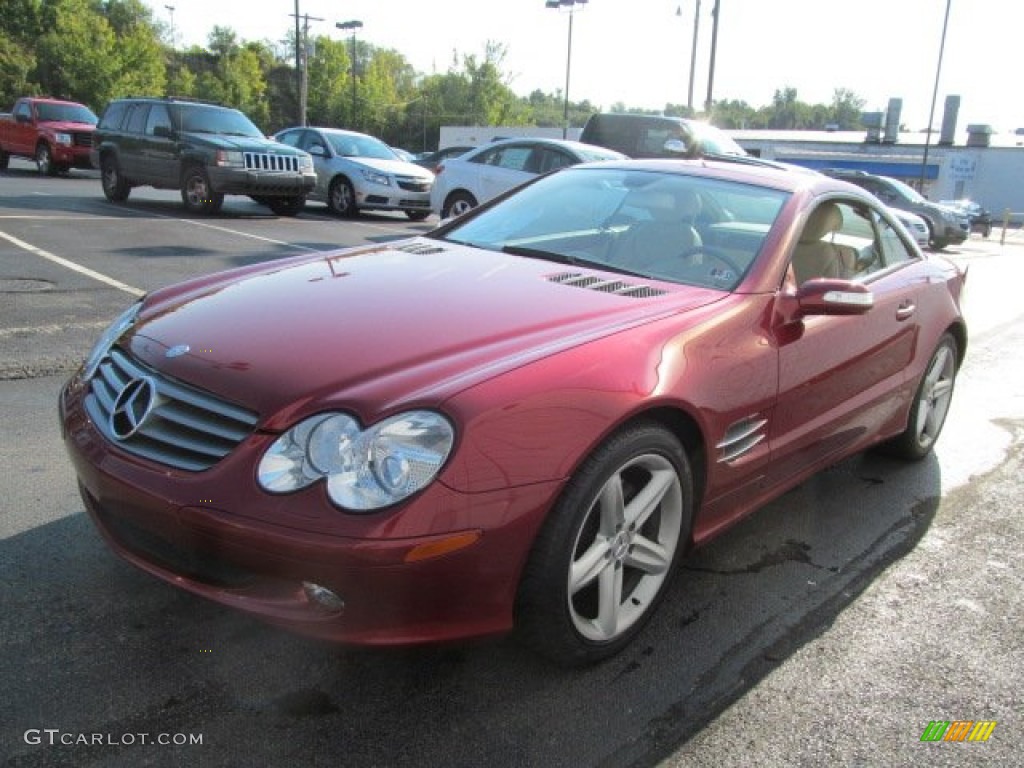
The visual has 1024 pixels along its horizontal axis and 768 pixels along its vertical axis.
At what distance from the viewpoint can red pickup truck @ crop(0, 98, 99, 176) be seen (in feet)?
65.7

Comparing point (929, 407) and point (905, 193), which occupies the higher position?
point (905, 193)

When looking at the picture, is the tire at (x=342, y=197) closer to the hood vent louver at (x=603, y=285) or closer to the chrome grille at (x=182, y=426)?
the hood vent louver at (x=603, y=285)

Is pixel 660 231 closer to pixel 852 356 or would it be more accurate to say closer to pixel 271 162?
pixel 852 356

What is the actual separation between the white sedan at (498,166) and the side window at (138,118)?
15.3 feet

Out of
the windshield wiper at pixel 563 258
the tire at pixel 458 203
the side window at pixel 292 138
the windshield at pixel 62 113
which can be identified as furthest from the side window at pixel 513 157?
the windshield at pixel 62 113

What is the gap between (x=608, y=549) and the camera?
2523 mm

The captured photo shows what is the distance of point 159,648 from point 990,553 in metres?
3.14

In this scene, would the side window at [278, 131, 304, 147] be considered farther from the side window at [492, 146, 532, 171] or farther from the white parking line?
→ the white parking line

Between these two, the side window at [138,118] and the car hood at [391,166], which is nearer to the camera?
the side window at [138,118]

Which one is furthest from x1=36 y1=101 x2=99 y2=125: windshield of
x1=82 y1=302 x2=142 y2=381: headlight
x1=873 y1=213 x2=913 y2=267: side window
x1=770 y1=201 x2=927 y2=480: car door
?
x1=770 y1=201 x2=927 y2=480: car door

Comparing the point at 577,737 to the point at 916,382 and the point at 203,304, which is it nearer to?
the point at 203,304

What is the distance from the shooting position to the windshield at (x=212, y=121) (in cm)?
1331

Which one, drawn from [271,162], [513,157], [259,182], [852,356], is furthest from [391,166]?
[852,356]

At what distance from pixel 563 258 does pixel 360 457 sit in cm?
166
